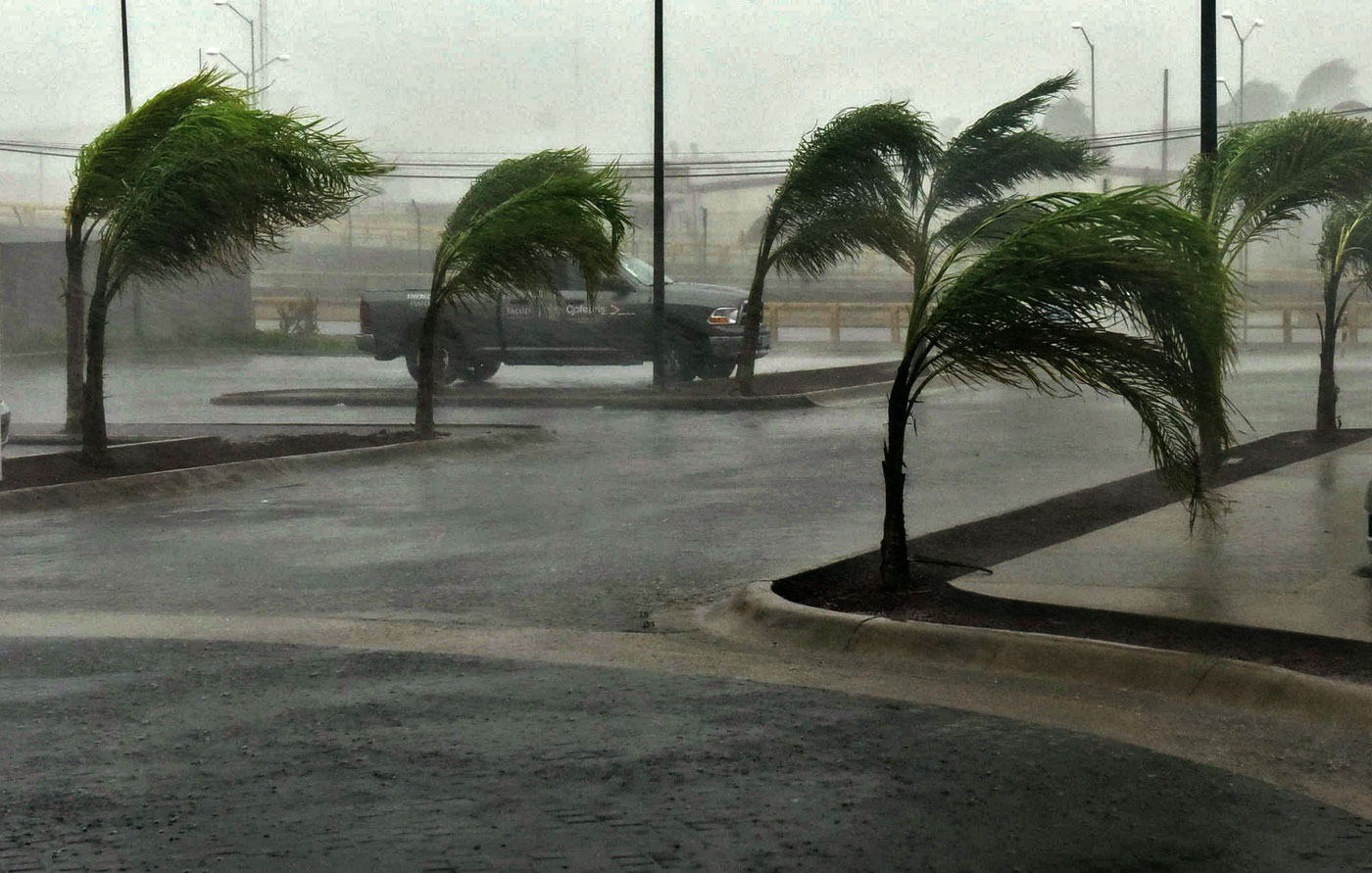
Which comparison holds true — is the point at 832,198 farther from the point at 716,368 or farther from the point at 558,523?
the point at 558,523

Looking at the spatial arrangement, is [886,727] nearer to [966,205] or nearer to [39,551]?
[39,551]

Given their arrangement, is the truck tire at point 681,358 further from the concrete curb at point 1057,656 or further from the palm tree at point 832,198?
the concrete curb at point 1057,656

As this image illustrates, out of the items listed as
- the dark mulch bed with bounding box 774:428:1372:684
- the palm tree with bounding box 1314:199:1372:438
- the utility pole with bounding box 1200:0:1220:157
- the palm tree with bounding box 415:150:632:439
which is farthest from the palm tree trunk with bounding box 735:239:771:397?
the dark mulch bed with bounding box 774:428:1372:684

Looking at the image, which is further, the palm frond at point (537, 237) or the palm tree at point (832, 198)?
the palm tree at point (832, 198)

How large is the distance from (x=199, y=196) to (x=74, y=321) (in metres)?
6.11

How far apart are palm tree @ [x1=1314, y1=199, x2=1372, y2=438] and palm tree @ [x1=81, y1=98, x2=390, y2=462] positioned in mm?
9909

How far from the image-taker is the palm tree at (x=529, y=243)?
1805cm

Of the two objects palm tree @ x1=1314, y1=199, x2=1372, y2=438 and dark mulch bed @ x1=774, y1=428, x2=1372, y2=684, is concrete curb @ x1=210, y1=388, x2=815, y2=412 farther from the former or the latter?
dark mulch bed @ x1=774, y1=428, x2=1372, y2=684

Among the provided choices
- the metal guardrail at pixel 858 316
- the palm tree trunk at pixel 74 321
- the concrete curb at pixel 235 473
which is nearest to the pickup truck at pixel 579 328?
the palm tree trunk at pixel 74 321

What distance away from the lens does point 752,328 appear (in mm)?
24906

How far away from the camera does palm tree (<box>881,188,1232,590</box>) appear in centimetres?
817

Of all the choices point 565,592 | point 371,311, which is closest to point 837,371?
point 371,311

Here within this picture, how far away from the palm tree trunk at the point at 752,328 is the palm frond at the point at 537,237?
5.75m

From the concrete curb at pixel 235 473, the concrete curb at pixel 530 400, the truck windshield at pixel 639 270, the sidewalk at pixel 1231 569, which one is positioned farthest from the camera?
the truck windshield at pixel 639 270
